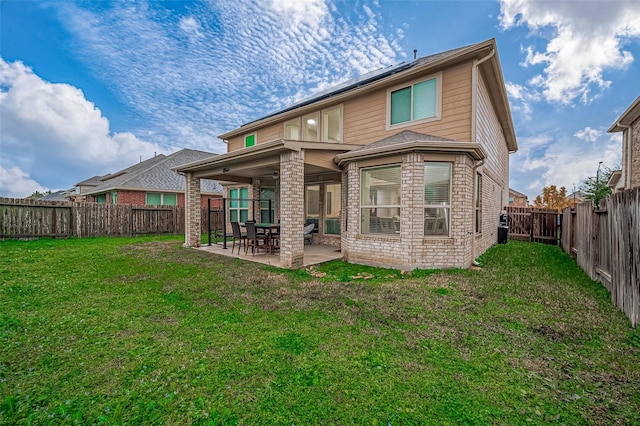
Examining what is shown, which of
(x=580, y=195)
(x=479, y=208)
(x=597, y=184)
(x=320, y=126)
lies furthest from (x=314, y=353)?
(x=580, y=195)

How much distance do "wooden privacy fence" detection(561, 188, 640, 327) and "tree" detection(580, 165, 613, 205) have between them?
19.2m

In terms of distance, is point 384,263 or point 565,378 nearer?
point 565,378

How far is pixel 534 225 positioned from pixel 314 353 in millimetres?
15317

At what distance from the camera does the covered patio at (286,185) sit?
687 cm

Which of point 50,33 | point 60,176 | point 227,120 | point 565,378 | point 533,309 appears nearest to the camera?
point 565,378

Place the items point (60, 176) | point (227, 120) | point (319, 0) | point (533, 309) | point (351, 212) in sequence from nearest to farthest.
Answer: point (533, 309), point (351, 212), point (319, 0), point (227, 120), point (60, 176)

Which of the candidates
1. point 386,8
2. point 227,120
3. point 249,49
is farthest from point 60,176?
point 386,8

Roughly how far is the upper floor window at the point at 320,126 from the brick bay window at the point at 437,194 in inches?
161

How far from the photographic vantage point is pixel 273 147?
6.81 m

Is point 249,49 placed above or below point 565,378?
above

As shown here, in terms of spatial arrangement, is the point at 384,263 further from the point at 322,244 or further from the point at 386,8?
the point at 386,8

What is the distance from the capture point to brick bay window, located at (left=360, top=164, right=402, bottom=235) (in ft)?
22.9

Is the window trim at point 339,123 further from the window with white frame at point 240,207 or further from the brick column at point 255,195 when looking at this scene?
the window with white frame at point 240,207

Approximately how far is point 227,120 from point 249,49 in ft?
36.8
